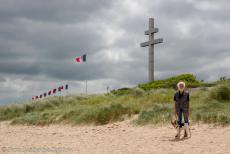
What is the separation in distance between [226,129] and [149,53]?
21.6 m

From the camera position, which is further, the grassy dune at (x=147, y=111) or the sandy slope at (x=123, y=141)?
the grassy dune at (x=147, y=111)

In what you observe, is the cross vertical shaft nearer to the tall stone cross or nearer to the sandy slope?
the tall stone cross

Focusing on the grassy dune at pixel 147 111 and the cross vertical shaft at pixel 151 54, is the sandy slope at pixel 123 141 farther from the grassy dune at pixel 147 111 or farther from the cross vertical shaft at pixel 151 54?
the cross vertical shaft at pixel 151 54

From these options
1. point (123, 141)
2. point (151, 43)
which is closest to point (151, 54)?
point (151, 43)

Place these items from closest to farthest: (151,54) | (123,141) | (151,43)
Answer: (123,141) → (151,43) → (151,54)

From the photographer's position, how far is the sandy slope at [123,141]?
11.1 metres

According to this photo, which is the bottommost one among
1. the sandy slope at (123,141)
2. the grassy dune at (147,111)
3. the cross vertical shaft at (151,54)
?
the sandy slope at (123,141)

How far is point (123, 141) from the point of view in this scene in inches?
516

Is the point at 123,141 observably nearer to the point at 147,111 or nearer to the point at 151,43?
the point at 147,111

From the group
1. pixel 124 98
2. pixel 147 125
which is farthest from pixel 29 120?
pixel 147 125

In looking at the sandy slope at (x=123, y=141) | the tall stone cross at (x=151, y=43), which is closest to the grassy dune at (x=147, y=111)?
the sandy slope at (x=123, y=141)

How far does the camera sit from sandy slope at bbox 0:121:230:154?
437 inches

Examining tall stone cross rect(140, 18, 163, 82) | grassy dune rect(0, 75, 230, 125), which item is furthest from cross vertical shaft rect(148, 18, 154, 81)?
grassy dune rect(0, 75, 230, 125)

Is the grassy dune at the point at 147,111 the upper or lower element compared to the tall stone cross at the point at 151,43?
lower
